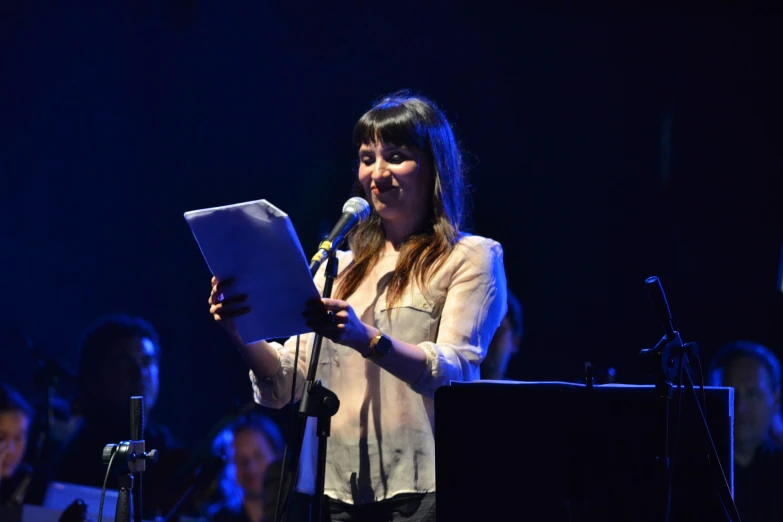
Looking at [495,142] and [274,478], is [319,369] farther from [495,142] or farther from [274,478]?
[495,142]

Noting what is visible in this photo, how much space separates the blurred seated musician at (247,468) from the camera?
4.07 meters

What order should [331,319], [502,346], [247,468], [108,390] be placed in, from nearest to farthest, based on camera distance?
[331,319] < [502,346] < [108,390] < [247,468]

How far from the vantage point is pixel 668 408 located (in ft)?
5.13

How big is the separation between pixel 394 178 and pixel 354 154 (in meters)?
2.88

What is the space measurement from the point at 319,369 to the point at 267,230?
0.54 m

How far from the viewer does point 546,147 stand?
16.3 feet

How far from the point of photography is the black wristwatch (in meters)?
1.92

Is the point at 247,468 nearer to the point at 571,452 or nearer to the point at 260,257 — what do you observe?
the point at 260,257

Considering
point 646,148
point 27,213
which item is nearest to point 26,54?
point 27,213

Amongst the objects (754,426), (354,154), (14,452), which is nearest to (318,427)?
(14,452)

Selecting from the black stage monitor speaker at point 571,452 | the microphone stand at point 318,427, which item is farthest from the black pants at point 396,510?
the black stage monitor speaker at point 571,452

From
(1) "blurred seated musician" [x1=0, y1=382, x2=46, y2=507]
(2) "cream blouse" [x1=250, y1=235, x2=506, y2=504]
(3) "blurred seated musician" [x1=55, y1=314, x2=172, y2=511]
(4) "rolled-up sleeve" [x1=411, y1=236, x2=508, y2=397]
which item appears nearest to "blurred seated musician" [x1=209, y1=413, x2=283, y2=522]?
(3) "blurred seated musician" [x1=55, y1=314, x2=172, y2=511]

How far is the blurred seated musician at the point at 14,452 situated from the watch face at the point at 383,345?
7.94ft

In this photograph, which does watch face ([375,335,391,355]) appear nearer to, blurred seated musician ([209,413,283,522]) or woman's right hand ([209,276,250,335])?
woman's right hand ([209,276,250,335])
